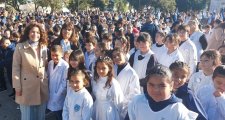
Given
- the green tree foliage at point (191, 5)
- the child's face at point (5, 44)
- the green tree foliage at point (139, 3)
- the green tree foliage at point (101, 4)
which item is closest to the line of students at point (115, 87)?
the child's face at point (5, 44)

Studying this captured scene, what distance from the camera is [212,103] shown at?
3518mm

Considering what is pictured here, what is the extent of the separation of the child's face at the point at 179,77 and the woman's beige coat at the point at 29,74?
216 cm

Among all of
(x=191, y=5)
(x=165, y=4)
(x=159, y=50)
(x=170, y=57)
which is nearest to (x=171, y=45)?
(x=170, y=57)

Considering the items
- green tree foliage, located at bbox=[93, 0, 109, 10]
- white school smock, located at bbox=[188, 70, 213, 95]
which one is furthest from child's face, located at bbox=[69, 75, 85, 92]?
green tree foliage, located at bbox=[93, 0, 109, 10]

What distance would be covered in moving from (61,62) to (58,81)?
0.98 feet

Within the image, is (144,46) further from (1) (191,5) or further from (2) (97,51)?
(1) (191,5)

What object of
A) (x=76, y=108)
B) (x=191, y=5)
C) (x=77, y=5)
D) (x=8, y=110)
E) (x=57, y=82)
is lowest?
(x=8, y=110)

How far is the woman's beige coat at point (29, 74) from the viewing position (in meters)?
4.59

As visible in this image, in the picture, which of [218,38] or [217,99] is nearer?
[217,99]

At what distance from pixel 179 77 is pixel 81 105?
141 cm

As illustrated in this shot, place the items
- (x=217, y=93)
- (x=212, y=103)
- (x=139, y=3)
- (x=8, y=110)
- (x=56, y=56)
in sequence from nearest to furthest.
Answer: (x=217, y=93) < (x=212, y=103) < (x=56, y=56) < (x=8, y=110) < (x=139, y=3)

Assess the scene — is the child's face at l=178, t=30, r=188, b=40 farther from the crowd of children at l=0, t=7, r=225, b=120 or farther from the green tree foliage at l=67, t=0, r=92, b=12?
the green tree foliage at l=67, t=0, r=92, b=12

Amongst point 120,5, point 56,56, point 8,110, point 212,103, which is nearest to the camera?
point 212,103

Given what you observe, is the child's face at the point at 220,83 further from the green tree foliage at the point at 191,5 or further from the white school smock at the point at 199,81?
the green tree foliage at the point at 191,5
